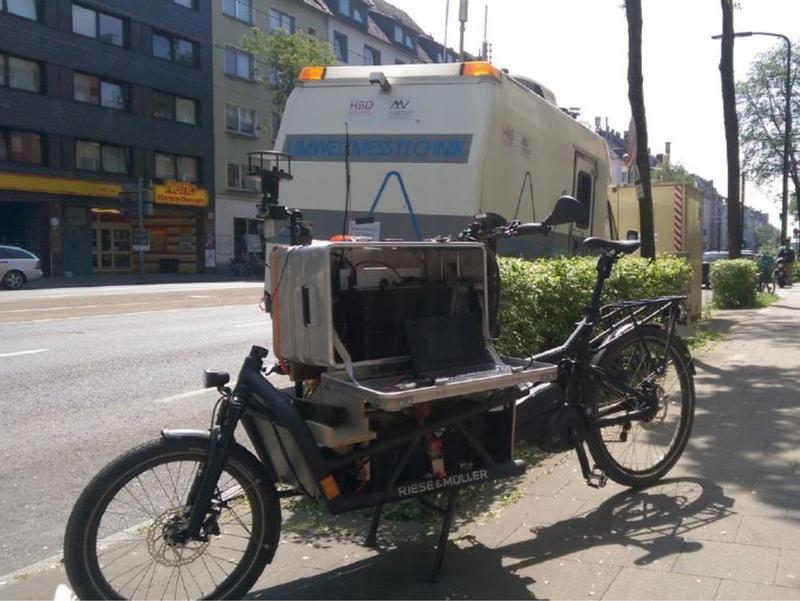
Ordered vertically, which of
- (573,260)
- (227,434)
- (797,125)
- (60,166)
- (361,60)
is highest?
(361,60)

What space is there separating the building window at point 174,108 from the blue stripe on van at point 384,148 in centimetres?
3362

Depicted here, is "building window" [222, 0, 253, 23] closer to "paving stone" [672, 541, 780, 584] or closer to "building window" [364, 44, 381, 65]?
"building window" [364, 44, 381, 65]

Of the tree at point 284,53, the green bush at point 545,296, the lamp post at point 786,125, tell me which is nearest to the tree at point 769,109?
the lamp post at point 786,125

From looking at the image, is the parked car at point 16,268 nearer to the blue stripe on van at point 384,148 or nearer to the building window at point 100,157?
the building window at point 100,157

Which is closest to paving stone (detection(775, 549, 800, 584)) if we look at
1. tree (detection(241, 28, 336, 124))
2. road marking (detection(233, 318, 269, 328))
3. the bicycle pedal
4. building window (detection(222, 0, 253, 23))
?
the bicycle pedal

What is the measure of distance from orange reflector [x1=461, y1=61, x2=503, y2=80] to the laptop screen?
3.80 m

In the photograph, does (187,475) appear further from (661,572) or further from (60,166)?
(60,166)

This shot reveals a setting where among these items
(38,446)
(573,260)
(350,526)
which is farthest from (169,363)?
(350,526)

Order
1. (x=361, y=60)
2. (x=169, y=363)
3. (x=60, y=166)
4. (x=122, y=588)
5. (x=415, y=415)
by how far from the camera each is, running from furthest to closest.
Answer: (x=361, y=60), (x=60, y=166), (x=169, y=363), (x=415, y=415), (x=122, y=588)

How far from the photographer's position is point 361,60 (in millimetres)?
52156

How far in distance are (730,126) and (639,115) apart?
7.97m

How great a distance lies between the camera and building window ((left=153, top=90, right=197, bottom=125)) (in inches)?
Answer: 1532

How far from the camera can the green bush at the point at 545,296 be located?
5.74m

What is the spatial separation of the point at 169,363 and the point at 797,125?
4137 cm
